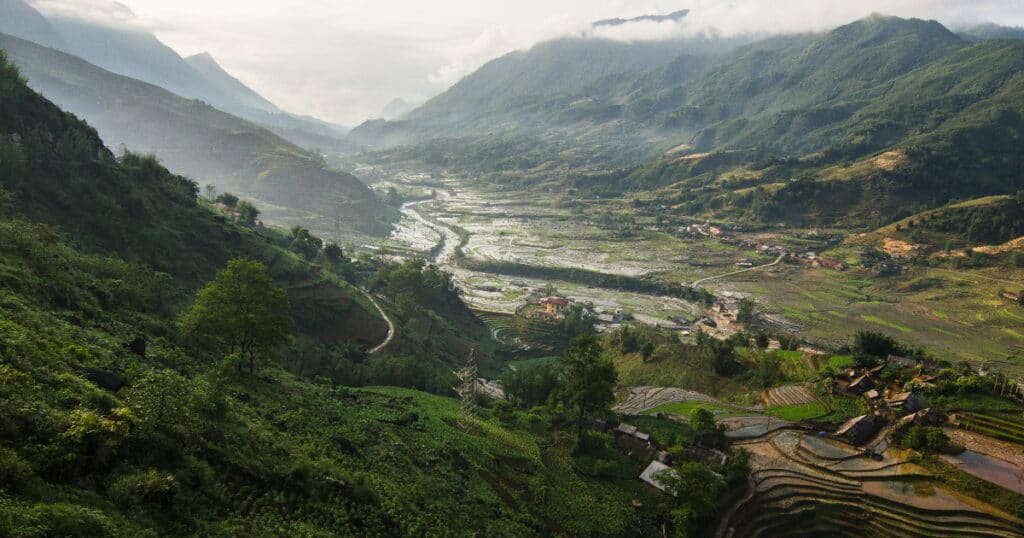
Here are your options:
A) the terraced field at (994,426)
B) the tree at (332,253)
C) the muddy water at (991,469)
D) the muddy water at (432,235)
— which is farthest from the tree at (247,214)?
the terraced field at (994,426)

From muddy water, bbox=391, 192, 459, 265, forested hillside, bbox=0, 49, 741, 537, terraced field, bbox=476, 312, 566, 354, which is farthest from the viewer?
muddy water, bbox=391, 192, 459, 265

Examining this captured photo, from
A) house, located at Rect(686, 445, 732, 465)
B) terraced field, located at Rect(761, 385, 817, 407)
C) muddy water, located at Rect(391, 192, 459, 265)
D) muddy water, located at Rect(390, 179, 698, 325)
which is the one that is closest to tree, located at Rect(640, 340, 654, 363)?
terraced field, located at Rect(761, 385, 817, 407)

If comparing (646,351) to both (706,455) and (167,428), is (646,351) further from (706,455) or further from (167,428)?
(167,428)

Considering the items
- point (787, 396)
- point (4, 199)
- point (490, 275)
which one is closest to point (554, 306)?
point (490, 275)

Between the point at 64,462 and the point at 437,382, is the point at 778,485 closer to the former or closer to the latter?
the point at 437,382

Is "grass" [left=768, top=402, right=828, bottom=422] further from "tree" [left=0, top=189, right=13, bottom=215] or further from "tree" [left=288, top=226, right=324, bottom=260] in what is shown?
"tree" [left=288, top=226, right=324, bottom=260]

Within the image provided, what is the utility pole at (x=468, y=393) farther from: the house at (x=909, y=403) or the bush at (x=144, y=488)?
the house at (x=909, y=403)
